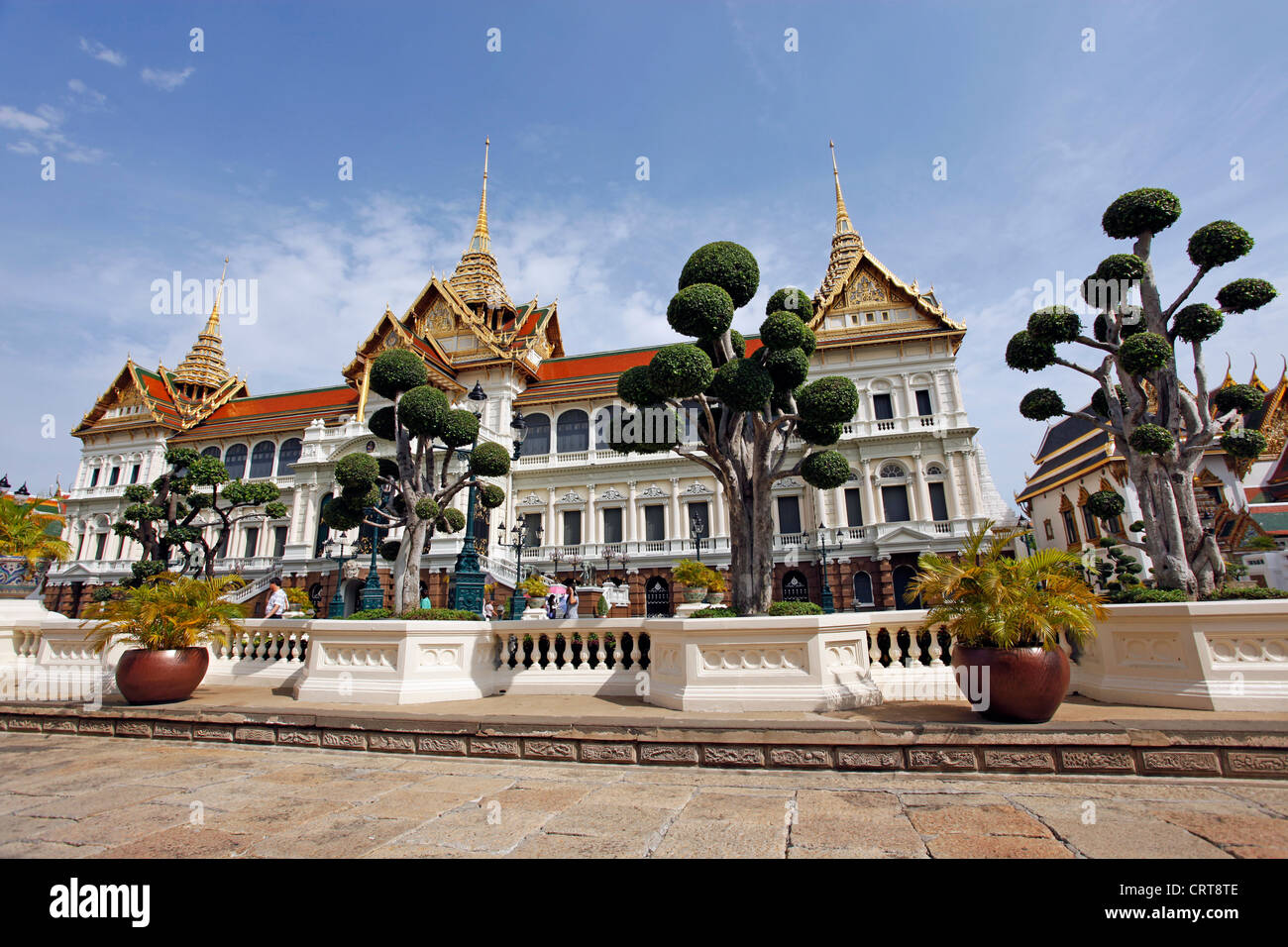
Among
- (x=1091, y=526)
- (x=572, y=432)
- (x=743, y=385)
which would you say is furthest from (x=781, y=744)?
(x=1091, y=526)


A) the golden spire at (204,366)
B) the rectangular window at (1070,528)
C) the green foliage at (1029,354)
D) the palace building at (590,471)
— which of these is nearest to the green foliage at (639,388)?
the green foliage at (1029,354)

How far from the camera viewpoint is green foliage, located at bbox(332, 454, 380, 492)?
10.7m

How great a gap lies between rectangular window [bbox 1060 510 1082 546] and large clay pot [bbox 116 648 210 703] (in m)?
32.5

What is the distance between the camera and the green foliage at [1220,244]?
7.42 meters

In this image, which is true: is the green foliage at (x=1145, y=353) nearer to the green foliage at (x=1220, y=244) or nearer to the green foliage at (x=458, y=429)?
the green foliage at (x=1220, y=244)

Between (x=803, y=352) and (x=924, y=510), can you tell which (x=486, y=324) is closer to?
(x=924, y=510)

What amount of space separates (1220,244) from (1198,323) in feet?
3.32

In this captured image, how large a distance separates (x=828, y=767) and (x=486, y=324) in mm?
35739

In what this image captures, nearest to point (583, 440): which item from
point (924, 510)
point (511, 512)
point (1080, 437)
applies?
point (511, 512)

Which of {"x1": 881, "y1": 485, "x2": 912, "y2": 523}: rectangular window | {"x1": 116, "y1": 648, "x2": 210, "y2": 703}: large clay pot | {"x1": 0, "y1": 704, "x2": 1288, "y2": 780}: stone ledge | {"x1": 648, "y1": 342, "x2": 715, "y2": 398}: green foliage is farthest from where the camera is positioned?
{"x1": 881, "y1": 485, "x2": 912, "y2": 523}: rectangular window

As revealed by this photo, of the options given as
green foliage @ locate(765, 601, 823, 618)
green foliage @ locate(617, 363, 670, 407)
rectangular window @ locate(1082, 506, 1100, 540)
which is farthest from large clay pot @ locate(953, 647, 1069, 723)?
rectangular window @ locate(1082, 506, 1100, 540)

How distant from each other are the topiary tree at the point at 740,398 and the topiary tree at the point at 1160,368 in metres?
3.24

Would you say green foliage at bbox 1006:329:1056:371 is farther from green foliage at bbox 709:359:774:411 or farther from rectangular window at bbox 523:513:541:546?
rectangular window at bbox 523:513:541:546

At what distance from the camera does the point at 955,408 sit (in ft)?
85.8
